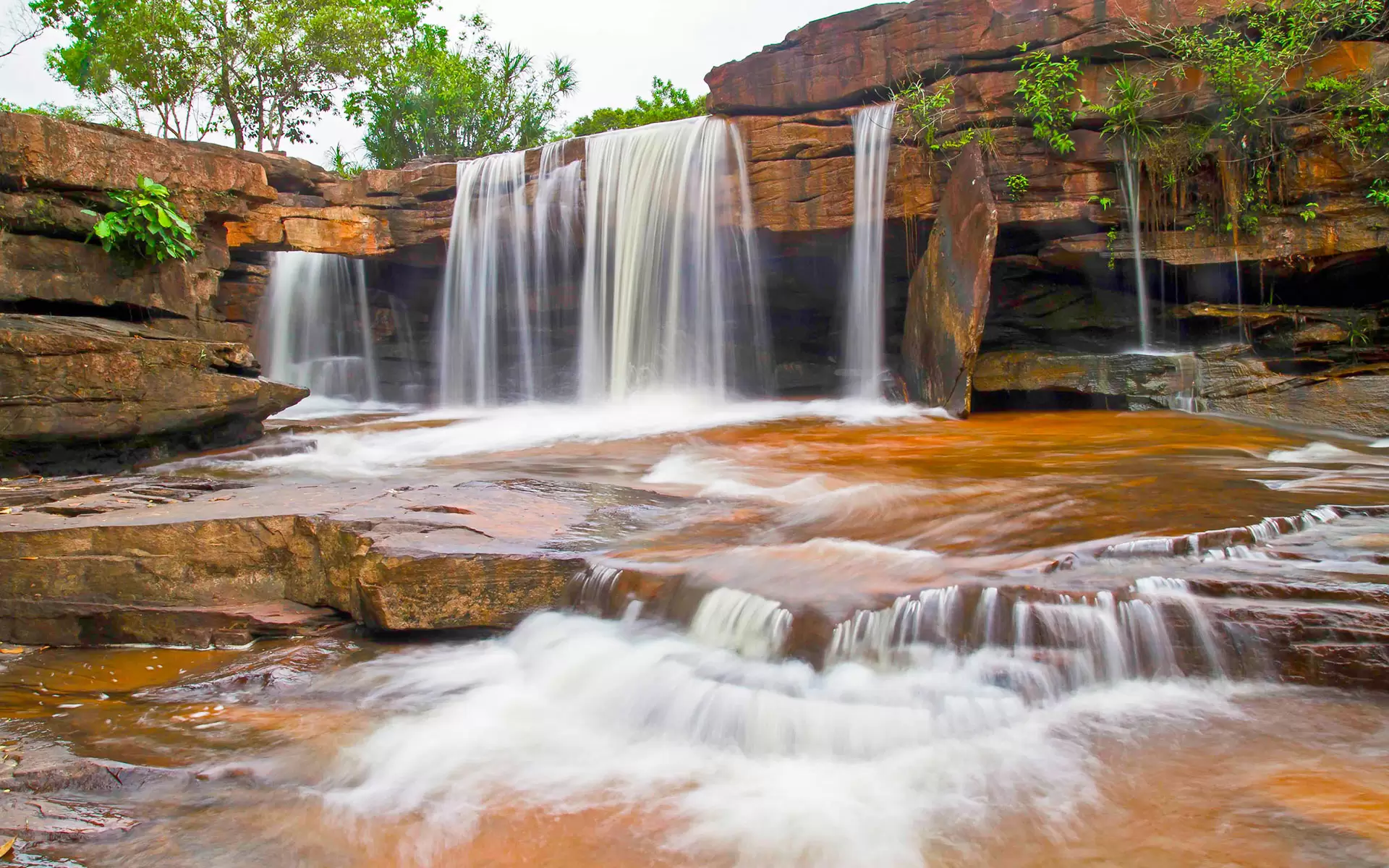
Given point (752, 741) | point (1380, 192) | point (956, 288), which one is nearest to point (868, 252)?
point (956, 288)

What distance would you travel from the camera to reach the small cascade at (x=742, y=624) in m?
3.81

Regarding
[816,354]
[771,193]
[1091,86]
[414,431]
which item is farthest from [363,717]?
[816,354]

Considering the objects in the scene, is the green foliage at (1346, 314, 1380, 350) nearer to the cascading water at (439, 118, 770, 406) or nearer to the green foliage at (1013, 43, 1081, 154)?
the green foliage at (1013, 43, 1081, 154)

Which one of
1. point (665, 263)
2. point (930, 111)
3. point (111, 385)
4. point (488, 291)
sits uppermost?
point (930, 111)

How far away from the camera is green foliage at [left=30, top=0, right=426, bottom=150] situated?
20.5 meters

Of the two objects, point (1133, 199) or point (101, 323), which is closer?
point (101, 323)

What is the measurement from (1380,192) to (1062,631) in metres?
9.13

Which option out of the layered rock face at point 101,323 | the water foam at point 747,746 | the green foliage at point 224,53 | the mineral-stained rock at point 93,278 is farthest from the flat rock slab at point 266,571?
the green foliage at point 224,53

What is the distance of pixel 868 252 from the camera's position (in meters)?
11.8

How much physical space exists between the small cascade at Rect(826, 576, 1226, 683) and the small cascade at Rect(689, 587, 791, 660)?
259 millimetres

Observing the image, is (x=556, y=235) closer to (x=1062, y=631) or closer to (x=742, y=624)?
(x=742, y=624)

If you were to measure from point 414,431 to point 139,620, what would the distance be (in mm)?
6072

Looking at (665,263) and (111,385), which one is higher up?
(665,263)

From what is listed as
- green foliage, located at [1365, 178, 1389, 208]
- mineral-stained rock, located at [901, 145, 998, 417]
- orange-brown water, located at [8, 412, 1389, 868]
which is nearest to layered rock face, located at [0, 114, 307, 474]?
orange-brown water, located at [8, 412, 1389, 868]
